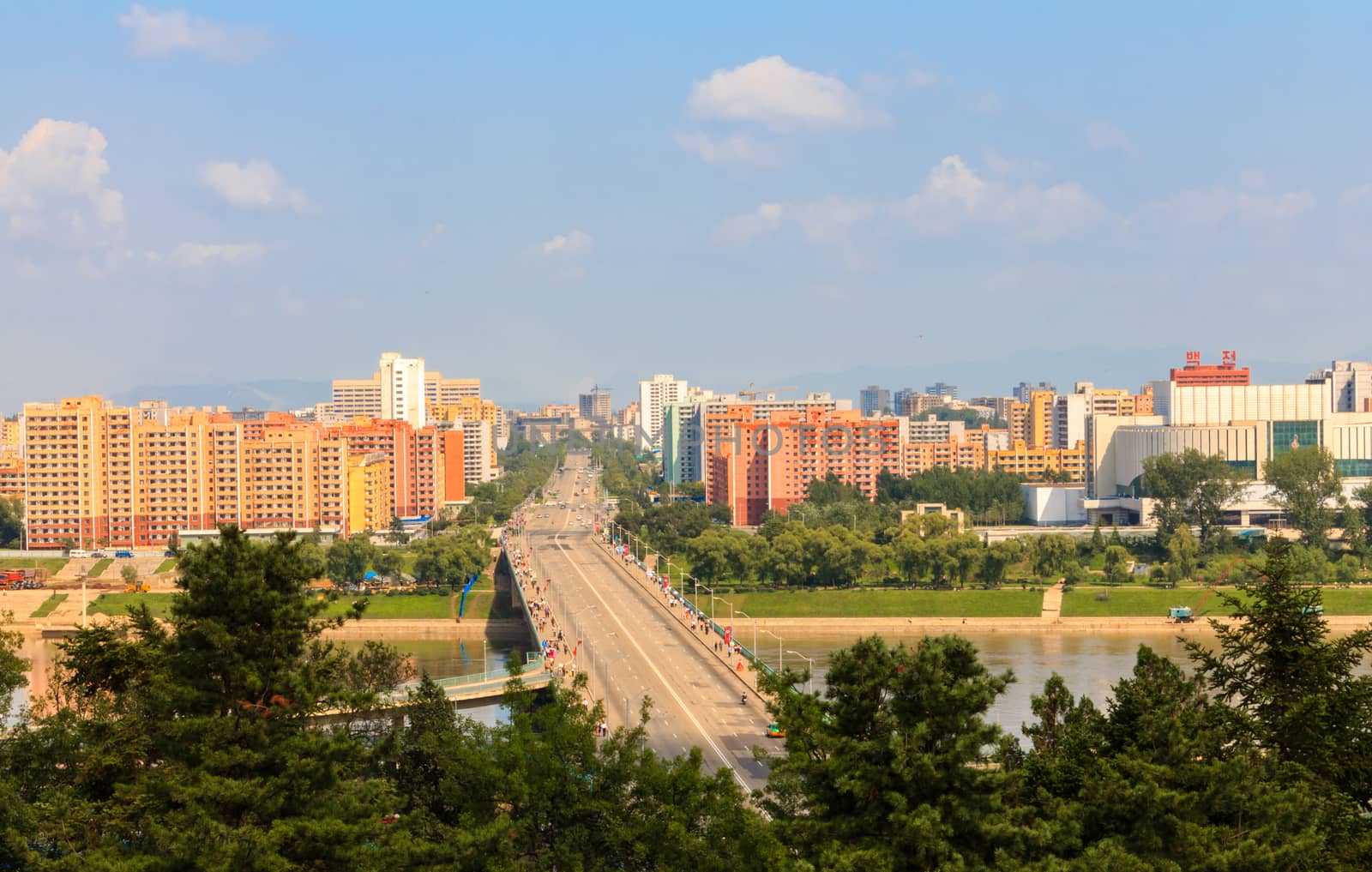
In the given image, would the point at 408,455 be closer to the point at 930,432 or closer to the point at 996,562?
the point at 996,562

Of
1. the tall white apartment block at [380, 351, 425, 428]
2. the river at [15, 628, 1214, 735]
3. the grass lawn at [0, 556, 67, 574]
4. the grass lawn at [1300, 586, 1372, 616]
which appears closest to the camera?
the river at [15, 628, 1214, 735]

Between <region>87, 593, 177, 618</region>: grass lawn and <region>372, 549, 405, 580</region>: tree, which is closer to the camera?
<region>87, 593, 177, 618</region>: grass lawn

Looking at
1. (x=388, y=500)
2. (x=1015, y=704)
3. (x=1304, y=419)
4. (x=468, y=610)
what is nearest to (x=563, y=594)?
(x=468, y=610)

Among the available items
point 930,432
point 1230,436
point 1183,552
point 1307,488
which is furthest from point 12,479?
point 930,432

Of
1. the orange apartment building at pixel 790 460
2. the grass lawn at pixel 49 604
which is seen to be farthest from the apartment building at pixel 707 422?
the grass lawn at pixel 49 604

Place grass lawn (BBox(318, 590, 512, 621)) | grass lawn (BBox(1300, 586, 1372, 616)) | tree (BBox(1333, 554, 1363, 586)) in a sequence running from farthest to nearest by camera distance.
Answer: tree (BBox(1333, 554, 1363, 586)) < grass lawn (BBox(318, 590, 512, 621)) < grass lawn (BBox(1300, 586, 1372, 616))

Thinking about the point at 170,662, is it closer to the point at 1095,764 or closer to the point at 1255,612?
the point at 1095,764

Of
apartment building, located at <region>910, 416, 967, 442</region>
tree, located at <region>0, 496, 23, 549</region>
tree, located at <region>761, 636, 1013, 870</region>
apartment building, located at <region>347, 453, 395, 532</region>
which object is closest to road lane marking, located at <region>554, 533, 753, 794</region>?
tree, located at <region>761, 636, 1013, 870</region>

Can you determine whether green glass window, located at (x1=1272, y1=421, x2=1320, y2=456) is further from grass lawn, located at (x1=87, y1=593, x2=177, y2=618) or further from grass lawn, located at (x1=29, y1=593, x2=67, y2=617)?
grass lawn, located at (x1=29, y1=593, x2=67, y2=617)
